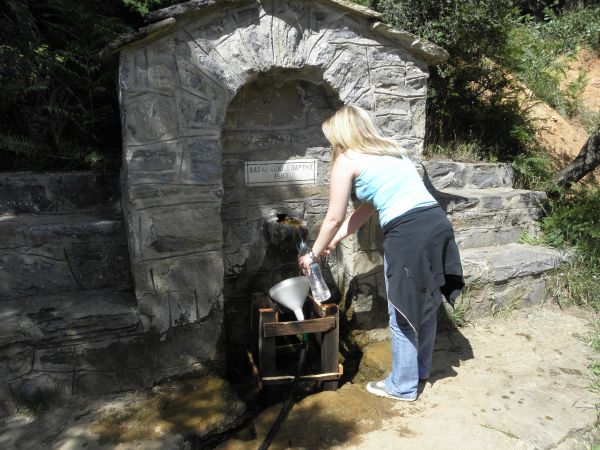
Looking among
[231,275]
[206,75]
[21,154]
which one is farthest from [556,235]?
[21,154]

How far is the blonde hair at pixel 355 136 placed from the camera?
248 centimetres

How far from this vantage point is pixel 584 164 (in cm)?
499

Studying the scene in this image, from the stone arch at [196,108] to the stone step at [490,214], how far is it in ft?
5.86

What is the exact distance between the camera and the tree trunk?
16.1ft

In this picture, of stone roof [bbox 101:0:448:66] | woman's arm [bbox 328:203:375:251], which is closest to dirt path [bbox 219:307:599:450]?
woman's arm [bbox 328:203:375:251]

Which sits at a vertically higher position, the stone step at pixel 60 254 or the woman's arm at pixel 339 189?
the woman's arm at pixel 339 189

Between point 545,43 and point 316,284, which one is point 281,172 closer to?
point 316,284

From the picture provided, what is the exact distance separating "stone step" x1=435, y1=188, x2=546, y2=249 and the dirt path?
1.11 meters

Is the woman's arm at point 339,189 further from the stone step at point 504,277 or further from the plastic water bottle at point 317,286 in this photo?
the stone step at point 504,277

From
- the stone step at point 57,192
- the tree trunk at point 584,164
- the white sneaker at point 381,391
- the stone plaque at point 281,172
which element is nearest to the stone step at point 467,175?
the tree trunk at point 584,164

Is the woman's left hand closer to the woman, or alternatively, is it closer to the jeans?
the woman

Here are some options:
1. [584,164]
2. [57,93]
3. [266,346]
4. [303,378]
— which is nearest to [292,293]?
[266,346]

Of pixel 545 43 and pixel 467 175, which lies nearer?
pixel 467 175

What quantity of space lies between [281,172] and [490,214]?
2.25 m
